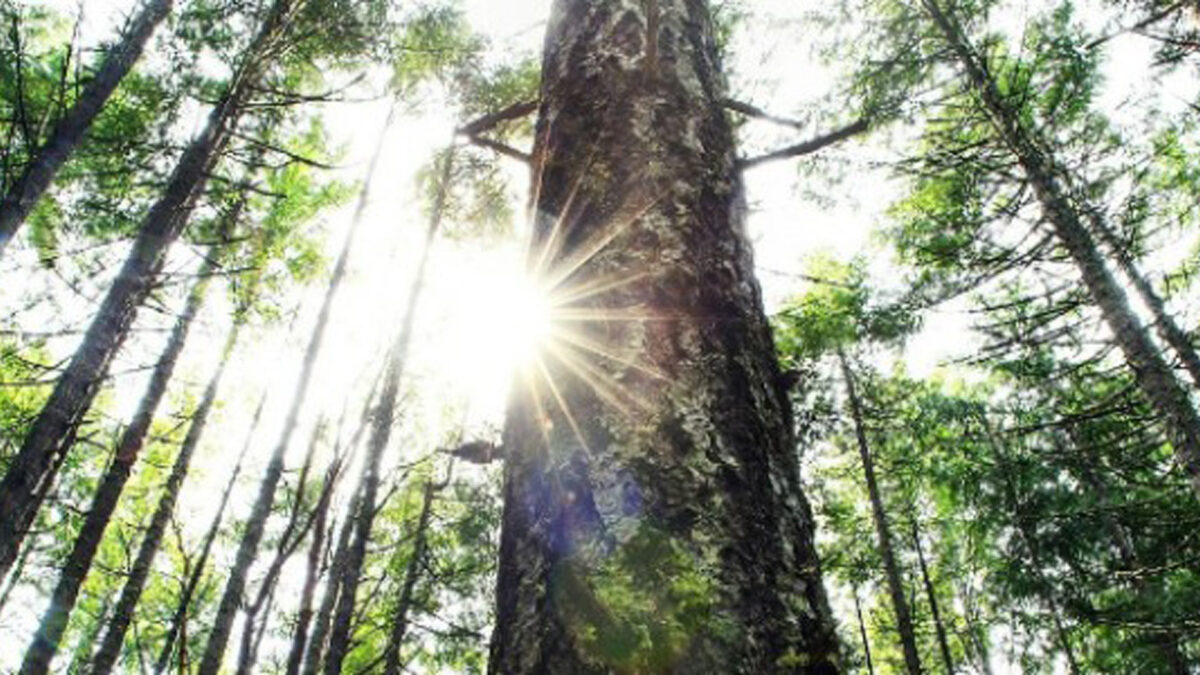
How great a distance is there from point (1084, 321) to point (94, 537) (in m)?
10.7

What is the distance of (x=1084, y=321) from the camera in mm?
7027

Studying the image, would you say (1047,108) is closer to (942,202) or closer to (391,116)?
(942,202)

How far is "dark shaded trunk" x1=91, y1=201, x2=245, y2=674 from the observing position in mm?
8367

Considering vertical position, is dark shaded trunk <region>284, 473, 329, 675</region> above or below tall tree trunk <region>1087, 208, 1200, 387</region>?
below

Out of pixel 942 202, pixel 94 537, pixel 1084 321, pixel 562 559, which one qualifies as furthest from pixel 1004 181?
pixel 94 537

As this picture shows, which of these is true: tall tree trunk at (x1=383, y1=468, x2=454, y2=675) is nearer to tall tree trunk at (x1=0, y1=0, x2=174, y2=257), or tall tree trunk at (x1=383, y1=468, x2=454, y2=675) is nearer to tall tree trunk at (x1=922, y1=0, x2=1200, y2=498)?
tall tree trunk at (x1=0, y1=0, x2=174, y2=257)

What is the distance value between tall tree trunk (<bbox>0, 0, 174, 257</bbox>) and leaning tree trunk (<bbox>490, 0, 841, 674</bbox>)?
5433mm

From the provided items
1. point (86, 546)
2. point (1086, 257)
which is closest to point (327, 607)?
point (86, 546)

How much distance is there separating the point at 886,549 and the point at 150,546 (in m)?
11.1

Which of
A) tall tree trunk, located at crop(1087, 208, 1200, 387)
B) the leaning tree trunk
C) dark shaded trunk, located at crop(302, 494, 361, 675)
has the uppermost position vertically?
tall tree trunk, located at crop(1087, 208, 1200, 387)

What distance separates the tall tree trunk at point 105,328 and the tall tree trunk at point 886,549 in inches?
335

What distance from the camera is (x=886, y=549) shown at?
12.0 m

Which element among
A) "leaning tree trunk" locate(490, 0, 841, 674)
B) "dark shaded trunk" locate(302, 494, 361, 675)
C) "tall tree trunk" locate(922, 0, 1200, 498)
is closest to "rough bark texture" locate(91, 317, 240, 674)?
"dark shaded trunk" locate(302, 494, 361, 675)

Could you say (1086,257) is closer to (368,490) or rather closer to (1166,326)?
(1166,326)
